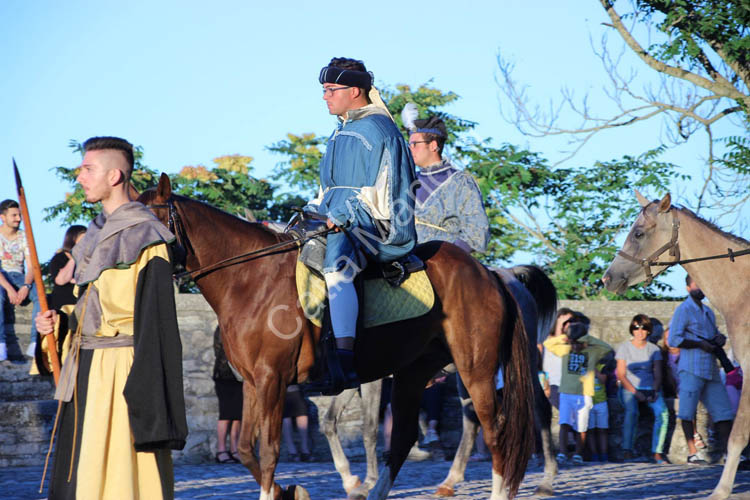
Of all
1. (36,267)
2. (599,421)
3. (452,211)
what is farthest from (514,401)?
(599,421)

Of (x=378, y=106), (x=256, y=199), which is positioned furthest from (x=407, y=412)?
(x=256, y=199)

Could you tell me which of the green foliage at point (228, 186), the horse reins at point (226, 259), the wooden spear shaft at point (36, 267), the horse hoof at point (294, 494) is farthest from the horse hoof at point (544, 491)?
the green foliage at point (228, 186)

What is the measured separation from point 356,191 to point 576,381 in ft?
19.8

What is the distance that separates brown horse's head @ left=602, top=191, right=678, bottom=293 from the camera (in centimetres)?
826

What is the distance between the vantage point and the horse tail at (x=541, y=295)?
8556 millimetres

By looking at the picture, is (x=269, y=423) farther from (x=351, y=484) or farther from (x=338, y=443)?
(x=338, y=443)

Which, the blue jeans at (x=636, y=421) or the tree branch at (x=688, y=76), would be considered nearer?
the blue jeans at (x=636, y=421)

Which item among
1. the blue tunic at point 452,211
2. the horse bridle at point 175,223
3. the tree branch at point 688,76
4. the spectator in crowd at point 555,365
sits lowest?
the spectator in crowd at point 555,365

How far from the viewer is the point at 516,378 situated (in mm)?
6816

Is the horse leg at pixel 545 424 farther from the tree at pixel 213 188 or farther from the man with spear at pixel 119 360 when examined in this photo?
the tree at pixel 213 188

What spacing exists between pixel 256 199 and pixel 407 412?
64.2 feet

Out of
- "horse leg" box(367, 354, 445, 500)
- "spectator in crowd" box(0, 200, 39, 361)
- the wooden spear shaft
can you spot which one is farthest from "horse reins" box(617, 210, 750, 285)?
"spectator in crowd" box(0, 200, 39, 361)

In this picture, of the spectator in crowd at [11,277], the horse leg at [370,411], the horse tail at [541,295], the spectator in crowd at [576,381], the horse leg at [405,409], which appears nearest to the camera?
the horse leg at [405,409]

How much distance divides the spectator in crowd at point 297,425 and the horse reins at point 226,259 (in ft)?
16.3
